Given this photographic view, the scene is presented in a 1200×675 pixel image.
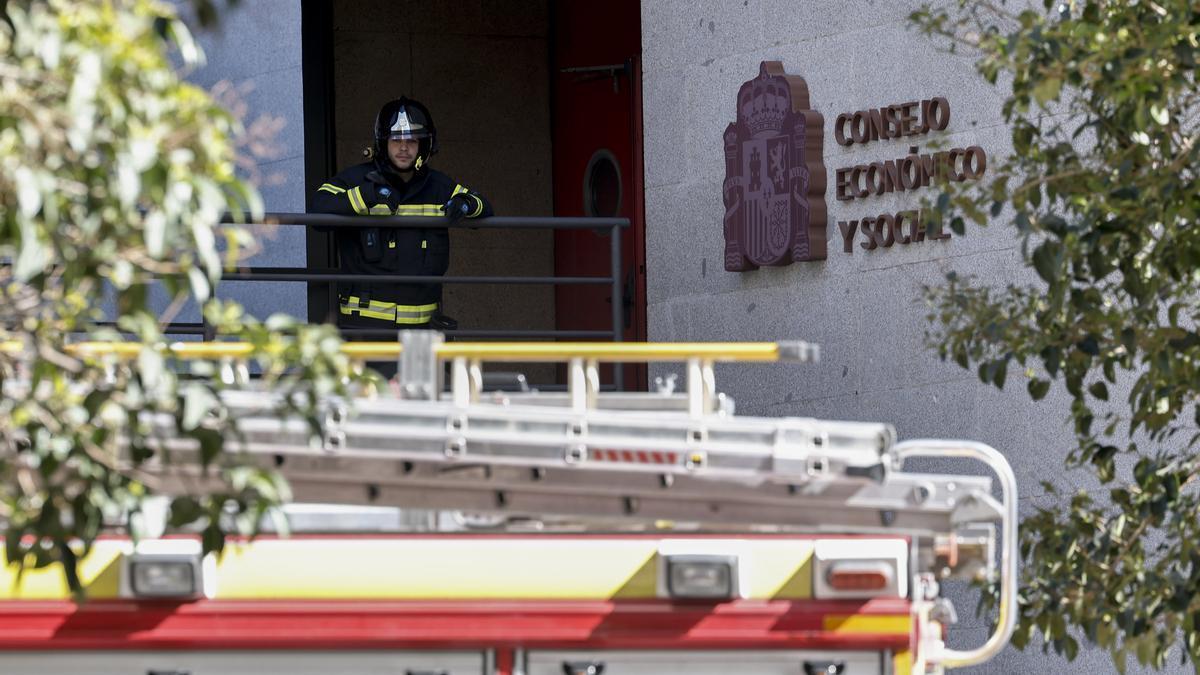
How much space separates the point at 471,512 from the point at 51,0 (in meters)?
1.86

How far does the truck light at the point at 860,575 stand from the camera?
498cm

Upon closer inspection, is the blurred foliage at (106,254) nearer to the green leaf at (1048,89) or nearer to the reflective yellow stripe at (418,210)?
the green leaf at (1048,89)

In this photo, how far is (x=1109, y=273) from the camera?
5488mm

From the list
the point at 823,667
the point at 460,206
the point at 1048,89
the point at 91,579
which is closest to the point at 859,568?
the point at 823,667

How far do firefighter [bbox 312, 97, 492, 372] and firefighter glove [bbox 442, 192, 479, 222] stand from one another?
5.5 inches

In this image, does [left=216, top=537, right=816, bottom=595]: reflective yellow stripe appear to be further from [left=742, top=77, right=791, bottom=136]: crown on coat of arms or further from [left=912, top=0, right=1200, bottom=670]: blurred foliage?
[left=742, top=77, right=791, bottom=136]: crown on coat of arms

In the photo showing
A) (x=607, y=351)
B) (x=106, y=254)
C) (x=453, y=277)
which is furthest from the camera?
(x=453, y=277)

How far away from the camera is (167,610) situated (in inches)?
190

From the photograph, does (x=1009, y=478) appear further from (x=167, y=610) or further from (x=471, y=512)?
(x=167, y=610)

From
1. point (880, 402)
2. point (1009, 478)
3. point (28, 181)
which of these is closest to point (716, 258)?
point (880, 402)

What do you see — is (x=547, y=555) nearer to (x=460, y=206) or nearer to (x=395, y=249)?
(x=460, y=206)

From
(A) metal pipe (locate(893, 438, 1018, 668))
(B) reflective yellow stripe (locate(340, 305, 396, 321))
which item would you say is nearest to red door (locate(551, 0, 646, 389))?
(B) reflective yellow stripe (locate(340, 305, 396, 321))

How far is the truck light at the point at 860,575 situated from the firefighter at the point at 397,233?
4.66 m

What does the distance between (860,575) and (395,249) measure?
5052mm
